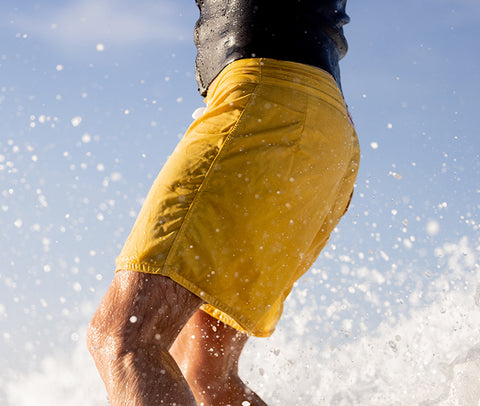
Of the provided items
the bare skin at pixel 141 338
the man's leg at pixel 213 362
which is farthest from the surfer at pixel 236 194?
the man's leg at pixel 213 362

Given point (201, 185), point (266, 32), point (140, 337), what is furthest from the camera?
point (266, 32)

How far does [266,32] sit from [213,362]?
1156mm

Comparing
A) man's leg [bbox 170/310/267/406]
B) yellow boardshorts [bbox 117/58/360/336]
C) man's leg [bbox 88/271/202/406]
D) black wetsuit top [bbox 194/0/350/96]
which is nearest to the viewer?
man's leg [bbox 88/271/202/406]

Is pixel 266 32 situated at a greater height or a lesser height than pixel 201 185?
greater

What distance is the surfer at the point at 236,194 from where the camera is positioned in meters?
1.15

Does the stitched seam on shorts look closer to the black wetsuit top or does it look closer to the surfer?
the surfer

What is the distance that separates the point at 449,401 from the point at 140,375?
2.96m

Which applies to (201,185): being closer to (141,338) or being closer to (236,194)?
(236,194)

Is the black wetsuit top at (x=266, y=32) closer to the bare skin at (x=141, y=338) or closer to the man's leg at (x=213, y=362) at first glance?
the bare skin at (x=141, y=338)

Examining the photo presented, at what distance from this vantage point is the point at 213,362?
183cm

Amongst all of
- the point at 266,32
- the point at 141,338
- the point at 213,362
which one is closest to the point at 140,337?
the point at 141,338

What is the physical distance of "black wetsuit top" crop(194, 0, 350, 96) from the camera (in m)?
1.46

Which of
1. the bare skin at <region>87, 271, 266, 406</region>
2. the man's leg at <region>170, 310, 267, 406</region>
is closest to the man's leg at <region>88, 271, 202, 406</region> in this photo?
the bare skin at <region>87, 271, 266, 406</region>

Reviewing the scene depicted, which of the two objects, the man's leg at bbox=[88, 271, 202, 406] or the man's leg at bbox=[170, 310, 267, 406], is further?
the man's leg at bbox=[170, 310, 267, 406]
